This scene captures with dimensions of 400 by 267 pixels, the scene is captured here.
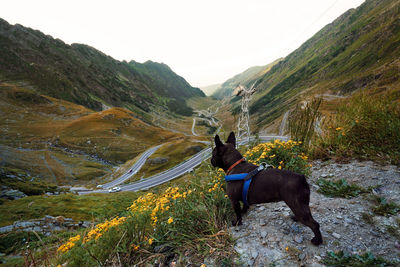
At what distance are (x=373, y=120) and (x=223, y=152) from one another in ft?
17.4

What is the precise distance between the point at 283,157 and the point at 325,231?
2833mm

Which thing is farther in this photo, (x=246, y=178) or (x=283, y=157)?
(x=283, y=157)

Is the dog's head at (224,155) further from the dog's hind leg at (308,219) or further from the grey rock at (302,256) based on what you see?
the grey rock at (302,256)

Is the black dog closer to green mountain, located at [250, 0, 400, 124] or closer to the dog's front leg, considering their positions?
the dog's front leg

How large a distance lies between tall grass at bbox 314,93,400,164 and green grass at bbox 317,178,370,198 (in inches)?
67.6

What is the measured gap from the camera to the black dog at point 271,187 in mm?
2850

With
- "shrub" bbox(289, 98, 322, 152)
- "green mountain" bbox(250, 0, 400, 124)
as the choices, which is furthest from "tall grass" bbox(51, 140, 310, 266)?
"green mountain" bbox(250, 0, 400, 124)

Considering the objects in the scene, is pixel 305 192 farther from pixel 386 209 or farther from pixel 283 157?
pixel 283 157

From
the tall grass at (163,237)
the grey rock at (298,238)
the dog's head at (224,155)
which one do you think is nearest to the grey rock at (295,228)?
the grey rock at (298,238)

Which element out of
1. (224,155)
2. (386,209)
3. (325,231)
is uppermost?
(224,155)

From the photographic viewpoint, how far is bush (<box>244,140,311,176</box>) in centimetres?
528

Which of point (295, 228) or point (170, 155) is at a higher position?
point (295, 228)

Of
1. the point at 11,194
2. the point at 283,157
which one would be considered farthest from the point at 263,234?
the point at 11,194

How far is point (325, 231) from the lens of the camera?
3.11m
